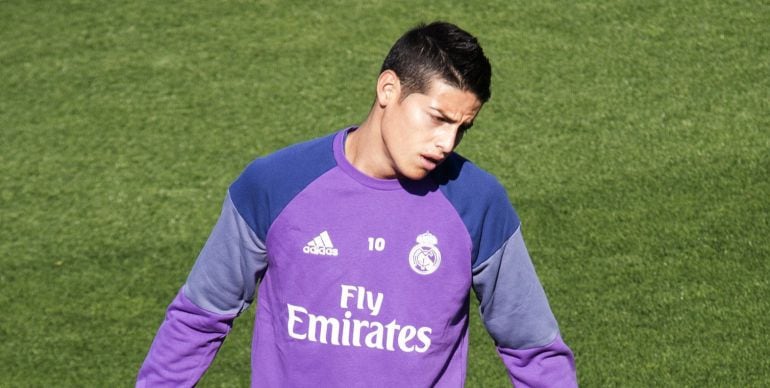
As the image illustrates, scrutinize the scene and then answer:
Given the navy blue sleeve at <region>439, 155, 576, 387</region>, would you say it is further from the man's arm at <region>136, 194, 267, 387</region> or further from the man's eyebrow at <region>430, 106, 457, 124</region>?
the man's arm at <region>136, 194, 267, 387</region>

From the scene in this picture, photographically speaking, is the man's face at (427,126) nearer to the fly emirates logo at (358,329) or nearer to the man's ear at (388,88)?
the man's ear at (388,88)

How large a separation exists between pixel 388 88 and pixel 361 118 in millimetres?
3755

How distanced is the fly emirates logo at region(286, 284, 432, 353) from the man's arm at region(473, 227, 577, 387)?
0.58 ft

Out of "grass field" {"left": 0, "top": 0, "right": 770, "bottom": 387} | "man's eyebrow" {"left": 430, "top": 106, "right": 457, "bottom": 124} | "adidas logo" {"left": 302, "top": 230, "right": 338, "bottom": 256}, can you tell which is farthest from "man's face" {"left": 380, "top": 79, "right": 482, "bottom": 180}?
"grass field" {"left": 0, "top": 0, "right": 770, "bottom": 387}

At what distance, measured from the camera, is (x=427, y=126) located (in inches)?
97.3

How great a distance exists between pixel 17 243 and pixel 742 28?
167 inches

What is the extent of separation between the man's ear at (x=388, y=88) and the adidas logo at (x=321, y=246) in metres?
0.32

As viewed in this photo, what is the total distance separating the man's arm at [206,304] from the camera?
8.80ft

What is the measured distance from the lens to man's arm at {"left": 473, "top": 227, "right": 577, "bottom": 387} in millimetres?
2625

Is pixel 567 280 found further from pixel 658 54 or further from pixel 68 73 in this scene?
pixel 68 73

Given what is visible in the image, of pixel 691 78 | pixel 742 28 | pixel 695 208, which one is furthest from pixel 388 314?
pixel 742 28

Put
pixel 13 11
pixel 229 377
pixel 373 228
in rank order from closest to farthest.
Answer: pixel 373 228 → pixel 229 377 → pixel 13 11

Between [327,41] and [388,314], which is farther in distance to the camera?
[327,41]

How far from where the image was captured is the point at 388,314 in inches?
103
